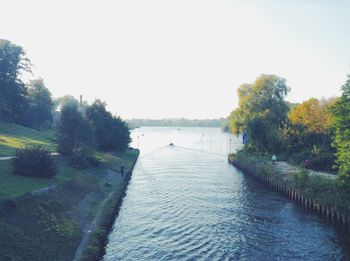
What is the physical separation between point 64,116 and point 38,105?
60.0m

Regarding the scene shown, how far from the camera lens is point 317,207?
37.9 m

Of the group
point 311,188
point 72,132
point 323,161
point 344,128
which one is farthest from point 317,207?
point 72,132

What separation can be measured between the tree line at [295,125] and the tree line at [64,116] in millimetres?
30934

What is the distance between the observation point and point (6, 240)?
19984 mm

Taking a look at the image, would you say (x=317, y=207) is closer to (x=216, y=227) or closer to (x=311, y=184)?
(x=311, y=184)

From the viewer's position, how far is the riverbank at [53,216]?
21.0 metres

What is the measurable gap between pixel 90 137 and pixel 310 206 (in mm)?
31934

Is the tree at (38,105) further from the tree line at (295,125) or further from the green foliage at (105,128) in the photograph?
the tree line at (295,125)

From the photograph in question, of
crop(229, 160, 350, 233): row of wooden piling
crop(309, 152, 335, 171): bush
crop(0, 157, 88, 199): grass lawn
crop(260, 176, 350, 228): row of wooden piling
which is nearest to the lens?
crop(0, 157, 88, 199): grass lawn

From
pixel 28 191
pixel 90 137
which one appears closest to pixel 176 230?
pixel 28 191

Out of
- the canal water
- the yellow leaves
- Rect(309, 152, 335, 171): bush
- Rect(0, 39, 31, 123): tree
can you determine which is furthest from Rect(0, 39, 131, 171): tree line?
the yellow leaves

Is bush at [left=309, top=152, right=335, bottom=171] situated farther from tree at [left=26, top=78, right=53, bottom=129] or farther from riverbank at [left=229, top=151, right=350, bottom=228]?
tree at [left=26, top=78, right=53, bottom=129]

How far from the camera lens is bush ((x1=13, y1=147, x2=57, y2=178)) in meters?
33.5

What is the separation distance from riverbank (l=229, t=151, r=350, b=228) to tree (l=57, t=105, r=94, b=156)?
2853cm
